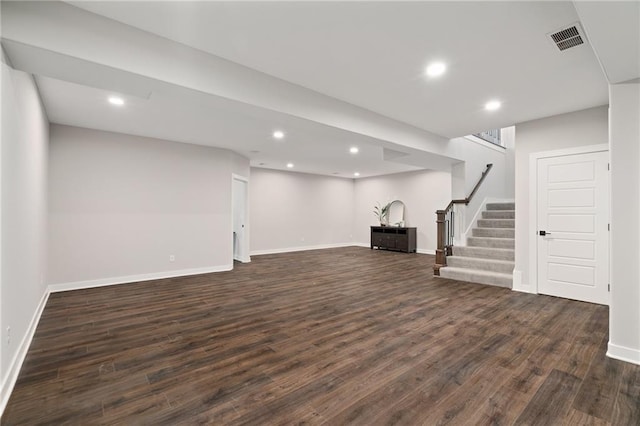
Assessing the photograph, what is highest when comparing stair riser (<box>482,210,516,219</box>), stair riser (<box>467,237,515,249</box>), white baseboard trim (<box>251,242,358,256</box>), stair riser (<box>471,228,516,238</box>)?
stair riser (<box>482,210,516,219</box>)

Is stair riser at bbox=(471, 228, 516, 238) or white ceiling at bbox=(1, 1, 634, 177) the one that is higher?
white ceiling at bbox=(1, 1, 634, 177)

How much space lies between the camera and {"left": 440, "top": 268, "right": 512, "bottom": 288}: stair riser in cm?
485

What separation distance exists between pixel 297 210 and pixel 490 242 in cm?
590

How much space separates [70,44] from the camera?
2.08 meters

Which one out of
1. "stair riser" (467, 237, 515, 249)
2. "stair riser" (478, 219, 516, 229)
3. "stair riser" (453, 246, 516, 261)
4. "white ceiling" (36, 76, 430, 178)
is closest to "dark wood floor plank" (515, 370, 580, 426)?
"white ceiling" (36, 76, 430, 178)

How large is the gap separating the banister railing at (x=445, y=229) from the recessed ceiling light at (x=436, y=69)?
3401mm

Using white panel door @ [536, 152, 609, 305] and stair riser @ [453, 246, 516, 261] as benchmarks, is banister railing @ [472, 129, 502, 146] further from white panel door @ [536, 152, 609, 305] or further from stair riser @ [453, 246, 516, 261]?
white panel door @ [536, 152, 609, 305]

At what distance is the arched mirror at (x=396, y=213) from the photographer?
9.98 metres

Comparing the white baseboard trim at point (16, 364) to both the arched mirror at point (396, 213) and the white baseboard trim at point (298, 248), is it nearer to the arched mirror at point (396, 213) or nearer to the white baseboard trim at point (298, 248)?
the white baseboard trim at point (298, 248)

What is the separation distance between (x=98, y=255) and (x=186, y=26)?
443cm

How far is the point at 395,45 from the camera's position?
99.0 inches

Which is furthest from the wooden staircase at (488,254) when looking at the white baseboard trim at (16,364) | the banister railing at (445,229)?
the white baseboard trim at (16,364)

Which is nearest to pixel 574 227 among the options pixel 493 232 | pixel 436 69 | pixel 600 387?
pixel 493 232

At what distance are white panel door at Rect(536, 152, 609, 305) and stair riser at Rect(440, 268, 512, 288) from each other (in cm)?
51
